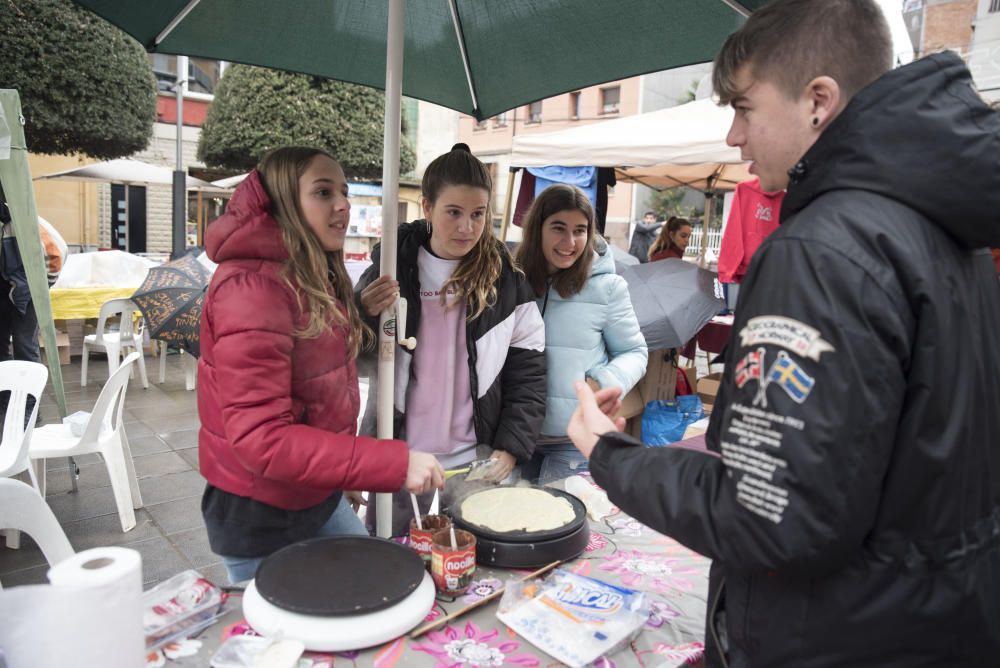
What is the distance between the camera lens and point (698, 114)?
6031mm

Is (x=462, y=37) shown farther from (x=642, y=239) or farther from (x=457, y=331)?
(x=642, y=239)

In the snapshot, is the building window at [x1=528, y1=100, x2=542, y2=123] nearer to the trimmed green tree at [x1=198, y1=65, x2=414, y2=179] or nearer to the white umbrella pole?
the trimmed green tree at [x1=198, y1=65, x2=414, y2=179]

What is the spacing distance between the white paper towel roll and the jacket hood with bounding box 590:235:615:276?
2.10 m

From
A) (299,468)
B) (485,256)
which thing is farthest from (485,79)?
(299,468)

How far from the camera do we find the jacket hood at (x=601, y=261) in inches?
107

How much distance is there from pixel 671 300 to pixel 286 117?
1149cm

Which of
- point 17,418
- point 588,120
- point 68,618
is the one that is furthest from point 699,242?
point 68,618

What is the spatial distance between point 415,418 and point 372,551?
835 mm

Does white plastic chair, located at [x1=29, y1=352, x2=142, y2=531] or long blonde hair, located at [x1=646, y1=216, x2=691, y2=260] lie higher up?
long blonde hair, located at [x1=646, y1=216, x2=691, y2=260]

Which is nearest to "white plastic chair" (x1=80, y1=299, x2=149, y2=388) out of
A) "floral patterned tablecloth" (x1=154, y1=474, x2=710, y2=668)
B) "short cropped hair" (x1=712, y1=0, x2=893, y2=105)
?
"floral patterned tablecloth" (x1=154, y1=474, x2=710, y2=668)

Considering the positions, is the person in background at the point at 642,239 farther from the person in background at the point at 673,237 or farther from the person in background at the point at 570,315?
the person in background at the point at 570,315

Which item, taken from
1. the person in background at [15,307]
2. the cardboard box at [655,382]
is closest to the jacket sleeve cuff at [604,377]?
the cardboard box at [655,382]

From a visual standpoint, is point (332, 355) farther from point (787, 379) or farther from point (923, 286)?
point (923, 286)

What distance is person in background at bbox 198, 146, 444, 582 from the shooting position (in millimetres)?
1423
